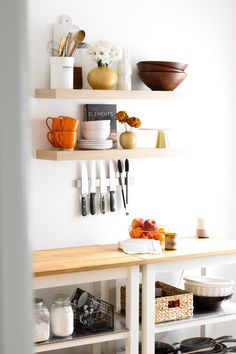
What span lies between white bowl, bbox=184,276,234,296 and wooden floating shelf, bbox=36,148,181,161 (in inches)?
28.0

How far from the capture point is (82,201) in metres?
3.51

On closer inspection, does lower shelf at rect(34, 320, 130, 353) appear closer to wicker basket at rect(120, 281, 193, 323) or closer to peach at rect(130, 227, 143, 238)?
wicker basket at rect(120, 281, 193, 323)

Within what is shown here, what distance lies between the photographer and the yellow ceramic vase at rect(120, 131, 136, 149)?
347 centimetres

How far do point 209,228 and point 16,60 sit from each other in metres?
3.83

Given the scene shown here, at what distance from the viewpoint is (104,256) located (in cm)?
320

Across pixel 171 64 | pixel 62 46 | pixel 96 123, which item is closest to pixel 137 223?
pixel 96 123

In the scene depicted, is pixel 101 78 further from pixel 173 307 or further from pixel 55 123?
pixel 173 307

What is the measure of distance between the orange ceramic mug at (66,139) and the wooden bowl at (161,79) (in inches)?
22.4

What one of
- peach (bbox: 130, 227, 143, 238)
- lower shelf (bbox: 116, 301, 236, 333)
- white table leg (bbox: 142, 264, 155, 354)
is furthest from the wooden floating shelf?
lower shelf (bbox: 116, 301, 236, 333)

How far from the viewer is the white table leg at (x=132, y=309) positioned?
123 inches

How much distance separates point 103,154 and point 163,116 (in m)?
0.64

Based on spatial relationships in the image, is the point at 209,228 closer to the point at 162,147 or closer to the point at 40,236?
the point at 162,147

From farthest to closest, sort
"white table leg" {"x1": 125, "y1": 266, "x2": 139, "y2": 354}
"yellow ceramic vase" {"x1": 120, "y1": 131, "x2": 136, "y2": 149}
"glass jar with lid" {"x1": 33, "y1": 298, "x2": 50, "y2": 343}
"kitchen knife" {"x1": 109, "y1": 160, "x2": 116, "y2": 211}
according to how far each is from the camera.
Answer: "kitchen knife" {"x1": 109, "y1": 160, "x2": 116, "y2": 211}, "yellow ceramic vase" {"x1": 120, "y1": 131, "x2": 136, "y2": 149}, "white table leg" {"x1": 125, "y1": 266, "x2": 139, "y2": 354}, "glass jar with lid" {"x1": 33, "y1": 298, "x2": 50, "y2": 343}

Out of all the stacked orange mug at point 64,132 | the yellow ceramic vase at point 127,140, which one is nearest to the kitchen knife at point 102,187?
the yellow ceramic vase at point 127,140
